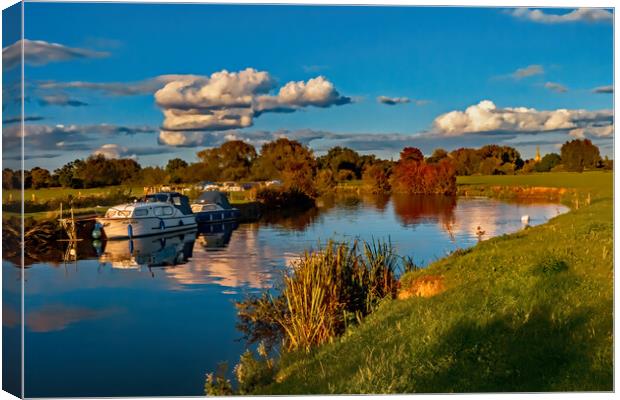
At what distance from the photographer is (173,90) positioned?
11273 millimetres

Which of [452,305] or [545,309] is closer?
[545,309]

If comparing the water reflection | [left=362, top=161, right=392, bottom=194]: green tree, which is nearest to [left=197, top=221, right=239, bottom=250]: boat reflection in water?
the water reflection

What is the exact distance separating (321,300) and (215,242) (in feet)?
42.9

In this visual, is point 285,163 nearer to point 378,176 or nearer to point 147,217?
point 378,176

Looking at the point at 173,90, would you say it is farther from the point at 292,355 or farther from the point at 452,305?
the point at 452,305

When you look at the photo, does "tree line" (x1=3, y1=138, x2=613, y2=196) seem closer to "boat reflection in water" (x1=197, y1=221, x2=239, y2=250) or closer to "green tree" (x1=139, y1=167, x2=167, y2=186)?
"green tree" (x1=139, y1=167, x2=167, y2=186)

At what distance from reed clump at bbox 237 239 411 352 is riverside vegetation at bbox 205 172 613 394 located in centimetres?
3

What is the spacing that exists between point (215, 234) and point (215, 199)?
1193mm

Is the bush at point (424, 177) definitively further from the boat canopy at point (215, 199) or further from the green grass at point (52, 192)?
the boat canopy at point (215, 199)

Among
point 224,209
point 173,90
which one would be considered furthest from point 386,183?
point 224,209

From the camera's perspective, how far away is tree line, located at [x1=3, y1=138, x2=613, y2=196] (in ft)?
39.4

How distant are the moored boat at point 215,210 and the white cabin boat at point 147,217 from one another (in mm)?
768

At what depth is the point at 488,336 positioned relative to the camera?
7.33 m

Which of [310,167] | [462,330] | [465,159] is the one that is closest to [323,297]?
[462,330]
